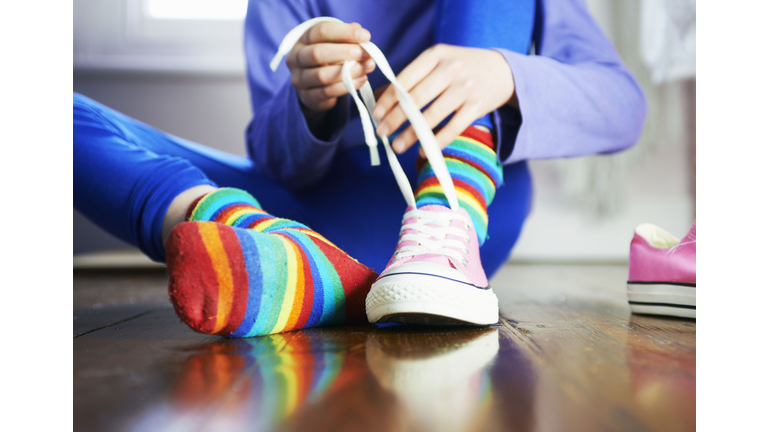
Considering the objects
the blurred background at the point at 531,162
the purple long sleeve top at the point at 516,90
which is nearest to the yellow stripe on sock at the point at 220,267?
the purple long sleeve top at the point at 516,90

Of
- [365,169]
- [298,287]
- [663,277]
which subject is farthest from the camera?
[365,169]

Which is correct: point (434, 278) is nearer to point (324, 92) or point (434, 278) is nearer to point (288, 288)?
point (288, 288)

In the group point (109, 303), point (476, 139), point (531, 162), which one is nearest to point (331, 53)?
point (476, 139)

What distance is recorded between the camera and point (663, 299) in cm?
42

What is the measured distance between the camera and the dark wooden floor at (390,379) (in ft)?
0.57

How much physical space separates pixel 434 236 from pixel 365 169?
21cm

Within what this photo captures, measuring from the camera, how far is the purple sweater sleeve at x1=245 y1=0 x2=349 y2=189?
1.60 feet

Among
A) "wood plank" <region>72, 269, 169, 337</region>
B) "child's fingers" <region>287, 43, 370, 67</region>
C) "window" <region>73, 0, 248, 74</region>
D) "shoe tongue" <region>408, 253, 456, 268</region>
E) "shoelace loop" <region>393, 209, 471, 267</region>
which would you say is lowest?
"wood plank" <region>72, 269, 169, 337</region>

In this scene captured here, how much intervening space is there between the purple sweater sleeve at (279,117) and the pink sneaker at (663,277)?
0.99ft

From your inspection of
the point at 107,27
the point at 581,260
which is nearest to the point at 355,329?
the point at 581,260

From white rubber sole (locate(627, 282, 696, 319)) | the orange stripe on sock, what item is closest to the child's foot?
the orange stripe on sock

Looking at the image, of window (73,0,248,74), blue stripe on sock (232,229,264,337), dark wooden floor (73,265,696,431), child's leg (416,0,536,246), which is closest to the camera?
dark wooden floor (73,265,696,431)

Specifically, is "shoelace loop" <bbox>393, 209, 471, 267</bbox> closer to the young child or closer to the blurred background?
the young child

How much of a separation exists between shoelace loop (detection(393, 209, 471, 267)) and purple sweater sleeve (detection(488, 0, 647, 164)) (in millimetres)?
86
